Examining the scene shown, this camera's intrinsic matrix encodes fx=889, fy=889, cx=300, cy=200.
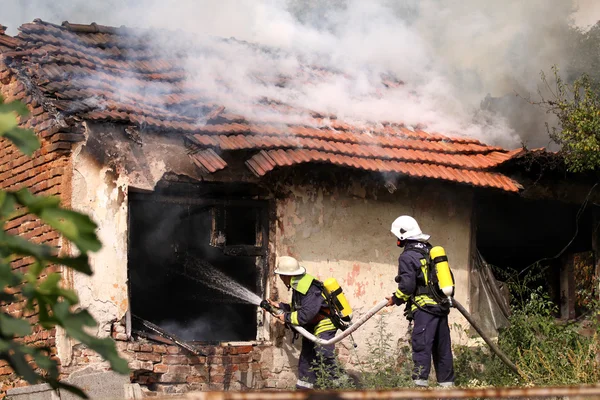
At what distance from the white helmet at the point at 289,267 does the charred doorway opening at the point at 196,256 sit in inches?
24.6

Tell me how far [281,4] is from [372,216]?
466cm

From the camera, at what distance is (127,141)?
841 cm

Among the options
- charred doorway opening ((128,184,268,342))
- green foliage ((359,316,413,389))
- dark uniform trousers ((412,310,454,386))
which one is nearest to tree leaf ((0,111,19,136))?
green foliage ((359,316,413,389))

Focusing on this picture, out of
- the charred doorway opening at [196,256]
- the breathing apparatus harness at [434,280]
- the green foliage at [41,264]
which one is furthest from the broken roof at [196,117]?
the green foliage at [41,264]

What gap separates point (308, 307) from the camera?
8.39 metres

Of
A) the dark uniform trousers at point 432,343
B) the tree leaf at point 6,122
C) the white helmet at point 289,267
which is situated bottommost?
the dark uniform trousers at point 432,343

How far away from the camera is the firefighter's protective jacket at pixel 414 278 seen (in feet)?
26.4

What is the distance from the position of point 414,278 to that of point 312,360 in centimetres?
133

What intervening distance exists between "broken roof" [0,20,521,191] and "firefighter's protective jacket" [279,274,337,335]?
3.75 feet

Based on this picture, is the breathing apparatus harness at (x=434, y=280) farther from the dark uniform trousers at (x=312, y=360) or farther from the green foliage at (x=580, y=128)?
the green foliage at (x=580, y=128)

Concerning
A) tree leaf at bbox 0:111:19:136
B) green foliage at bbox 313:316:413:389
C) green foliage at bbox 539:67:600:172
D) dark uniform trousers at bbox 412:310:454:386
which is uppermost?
green foliage at bbox 539:67:600:172

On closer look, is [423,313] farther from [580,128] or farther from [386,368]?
[580,128]

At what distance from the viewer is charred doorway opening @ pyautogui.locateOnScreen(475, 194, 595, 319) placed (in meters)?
11.4

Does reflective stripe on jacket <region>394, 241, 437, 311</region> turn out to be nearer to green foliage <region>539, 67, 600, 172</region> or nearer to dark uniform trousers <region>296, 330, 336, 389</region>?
dark uniform trousers <region>296, 330, 336, 389</region>
